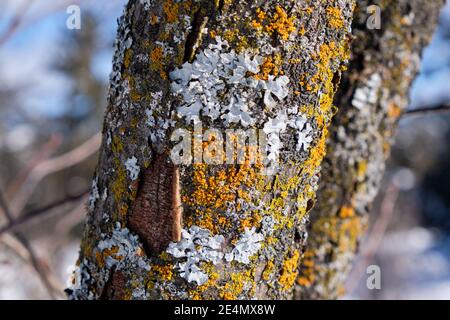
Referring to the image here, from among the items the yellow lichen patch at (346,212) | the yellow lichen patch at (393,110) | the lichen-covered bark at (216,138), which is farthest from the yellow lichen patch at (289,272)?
the yellow lichen patch at (393,110)

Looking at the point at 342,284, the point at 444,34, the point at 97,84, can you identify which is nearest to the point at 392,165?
the point at 444,34

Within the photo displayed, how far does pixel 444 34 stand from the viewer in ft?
31.4

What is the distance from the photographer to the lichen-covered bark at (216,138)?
0.63 m

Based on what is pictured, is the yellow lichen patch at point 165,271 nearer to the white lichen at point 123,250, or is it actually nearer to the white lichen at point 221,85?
the white lichen at point 123,250

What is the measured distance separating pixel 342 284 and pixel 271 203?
66cm

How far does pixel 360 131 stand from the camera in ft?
3.73

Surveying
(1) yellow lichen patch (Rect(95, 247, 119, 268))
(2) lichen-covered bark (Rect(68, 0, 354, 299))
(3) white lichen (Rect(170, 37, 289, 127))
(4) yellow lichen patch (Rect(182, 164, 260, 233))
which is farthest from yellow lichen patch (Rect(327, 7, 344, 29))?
(1) yellow lichen patch (Rect(95, 247, 119, 268))

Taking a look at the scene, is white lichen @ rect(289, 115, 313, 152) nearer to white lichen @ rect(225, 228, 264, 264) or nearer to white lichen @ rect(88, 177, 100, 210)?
white lichen @ rect(225, 228, 264, 264)

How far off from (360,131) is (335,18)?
0.51 metres

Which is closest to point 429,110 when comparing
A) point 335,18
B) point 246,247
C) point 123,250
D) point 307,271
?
point 307,271

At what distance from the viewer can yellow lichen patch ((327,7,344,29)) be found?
2.18 feet

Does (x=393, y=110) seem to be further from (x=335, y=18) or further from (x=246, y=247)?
(x=246, y=247)

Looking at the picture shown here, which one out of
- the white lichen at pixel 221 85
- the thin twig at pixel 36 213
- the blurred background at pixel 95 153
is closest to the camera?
the white lichen at pixel 221 85

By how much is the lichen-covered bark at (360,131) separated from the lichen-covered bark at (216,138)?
442 mm
